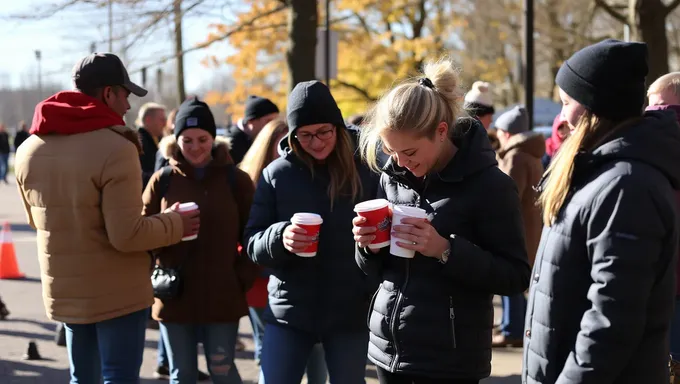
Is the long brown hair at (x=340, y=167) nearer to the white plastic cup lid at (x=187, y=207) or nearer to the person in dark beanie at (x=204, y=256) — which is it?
the white plastic cup lid at (x=187, y=207)

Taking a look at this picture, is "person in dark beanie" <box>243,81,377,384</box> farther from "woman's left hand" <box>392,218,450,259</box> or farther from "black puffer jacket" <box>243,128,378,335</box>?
"woman's left hand" <box>392,218,450,259</box>

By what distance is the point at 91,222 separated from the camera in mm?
3875

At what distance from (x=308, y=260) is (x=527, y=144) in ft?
11.8

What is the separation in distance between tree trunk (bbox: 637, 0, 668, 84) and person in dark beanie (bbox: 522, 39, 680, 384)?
27.4 feet

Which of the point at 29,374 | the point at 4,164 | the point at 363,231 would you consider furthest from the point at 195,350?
the point at 4,164

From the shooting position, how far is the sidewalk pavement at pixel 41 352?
20.6 ft

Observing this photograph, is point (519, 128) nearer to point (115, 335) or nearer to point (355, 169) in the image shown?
point (355, 169)

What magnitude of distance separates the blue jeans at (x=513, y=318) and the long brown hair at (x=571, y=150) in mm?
4737

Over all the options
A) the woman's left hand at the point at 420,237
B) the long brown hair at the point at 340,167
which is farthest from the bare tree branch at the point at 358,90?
the woman's left hand at the point at 420,237

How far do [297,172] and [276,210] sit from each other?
0.72 ft

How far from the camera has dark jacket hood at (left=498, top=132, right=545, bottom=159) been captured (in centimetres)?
704

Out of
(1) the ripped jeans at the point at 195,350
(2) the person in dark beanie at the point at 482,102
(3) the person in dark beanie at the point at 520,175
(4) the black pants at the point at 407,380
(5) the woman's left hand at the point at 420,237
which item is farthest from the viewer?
(2) the person in dark beanie at the point at 482,102

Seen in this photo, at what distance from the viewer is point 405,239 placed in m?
2.97

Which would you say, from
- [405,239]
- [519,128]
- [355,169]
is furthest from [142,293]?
[519,128]
